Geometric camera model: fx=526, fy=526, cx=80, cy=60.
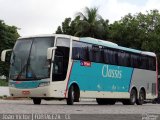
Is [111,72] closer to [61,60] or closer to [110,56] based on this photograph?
[110,56]

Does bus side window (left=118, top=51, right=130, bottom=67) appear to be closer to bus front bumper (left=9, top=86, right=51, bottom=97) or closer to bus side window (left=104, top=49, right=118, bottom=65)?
bus side window (left=104, top=49, right=118, bottom=65)

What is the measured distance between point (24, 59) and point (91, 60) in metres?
3.93

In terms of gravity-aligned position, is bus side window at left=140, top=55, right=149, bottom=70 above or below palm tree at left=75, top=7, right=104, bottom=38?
below

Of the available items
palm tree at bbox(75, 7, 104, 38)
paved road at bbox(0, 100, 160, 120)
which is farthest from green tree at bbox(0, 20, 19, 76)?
paved road at bbox(0, 100, 160, 120)

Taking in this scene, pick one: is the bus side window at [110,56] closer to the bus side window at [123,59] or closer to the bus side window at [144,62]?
the bus side window at [123,59]

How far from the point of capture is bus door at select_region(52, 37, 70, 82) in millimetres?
23375

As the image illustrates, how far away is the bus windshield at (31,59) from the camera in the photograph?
23141mm

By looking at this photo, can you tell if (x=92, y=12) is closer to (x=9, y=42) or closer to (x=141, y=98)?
(x=9, y=42)

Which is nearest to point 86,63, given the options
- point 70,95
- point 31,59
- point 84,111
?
point 70,95

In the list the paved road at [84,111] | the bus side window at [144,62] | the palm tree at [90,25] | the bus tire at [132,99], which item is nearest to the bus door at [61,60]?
the paved road at [84,111]

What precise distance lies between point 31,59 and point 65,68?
1598mm

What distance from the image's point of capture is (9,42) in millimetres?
71750

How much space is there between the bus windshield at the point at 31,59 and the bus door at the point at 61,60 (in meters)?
0.39

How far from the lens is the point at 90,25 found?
62812mm
